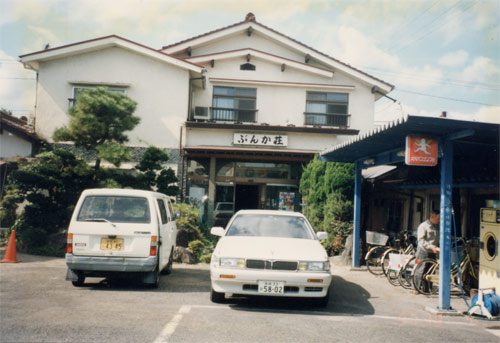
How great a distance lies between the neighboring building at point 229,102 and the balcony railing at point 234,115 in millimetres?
43

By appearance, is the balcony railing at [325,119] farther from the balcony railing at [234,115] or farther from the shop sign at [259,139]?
the balcony railing at [234,115]

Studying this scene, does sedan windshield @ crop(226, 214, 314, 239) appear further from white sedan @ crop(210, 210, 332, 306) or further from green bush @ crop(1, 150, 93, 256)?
green bush @ crop(1, 150, 93, 256)

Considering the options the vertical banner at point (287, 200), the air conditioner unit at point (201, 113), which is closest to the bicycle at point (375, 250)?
the vertical banner at point (287, 200)

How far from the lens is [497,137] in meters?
6.93

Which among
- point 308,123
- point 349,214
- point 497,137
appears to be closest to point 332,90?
point 308,123

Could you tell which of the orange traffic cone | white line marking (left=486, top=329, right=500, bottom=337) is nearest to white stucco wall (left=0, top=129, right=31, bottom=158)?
the orange traffic cone

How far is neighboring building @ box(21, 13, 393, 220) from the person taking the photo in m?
16.2

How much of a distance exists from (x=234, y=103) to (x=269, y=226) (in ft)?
36.4

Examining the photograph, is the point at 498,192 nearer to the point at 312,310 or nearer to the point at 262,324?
the point at 312,310

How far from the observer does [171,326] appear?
5.18 meters

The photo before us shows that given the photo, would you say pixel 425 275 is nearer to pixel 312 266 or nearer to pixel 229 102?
pixel 312 266

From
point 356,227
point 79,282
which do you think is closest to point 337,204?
point 356,227

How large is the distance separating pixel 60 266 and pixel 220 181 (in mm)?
8108

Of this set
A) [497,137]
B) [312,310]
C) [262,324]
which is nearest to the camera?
[262,324]
